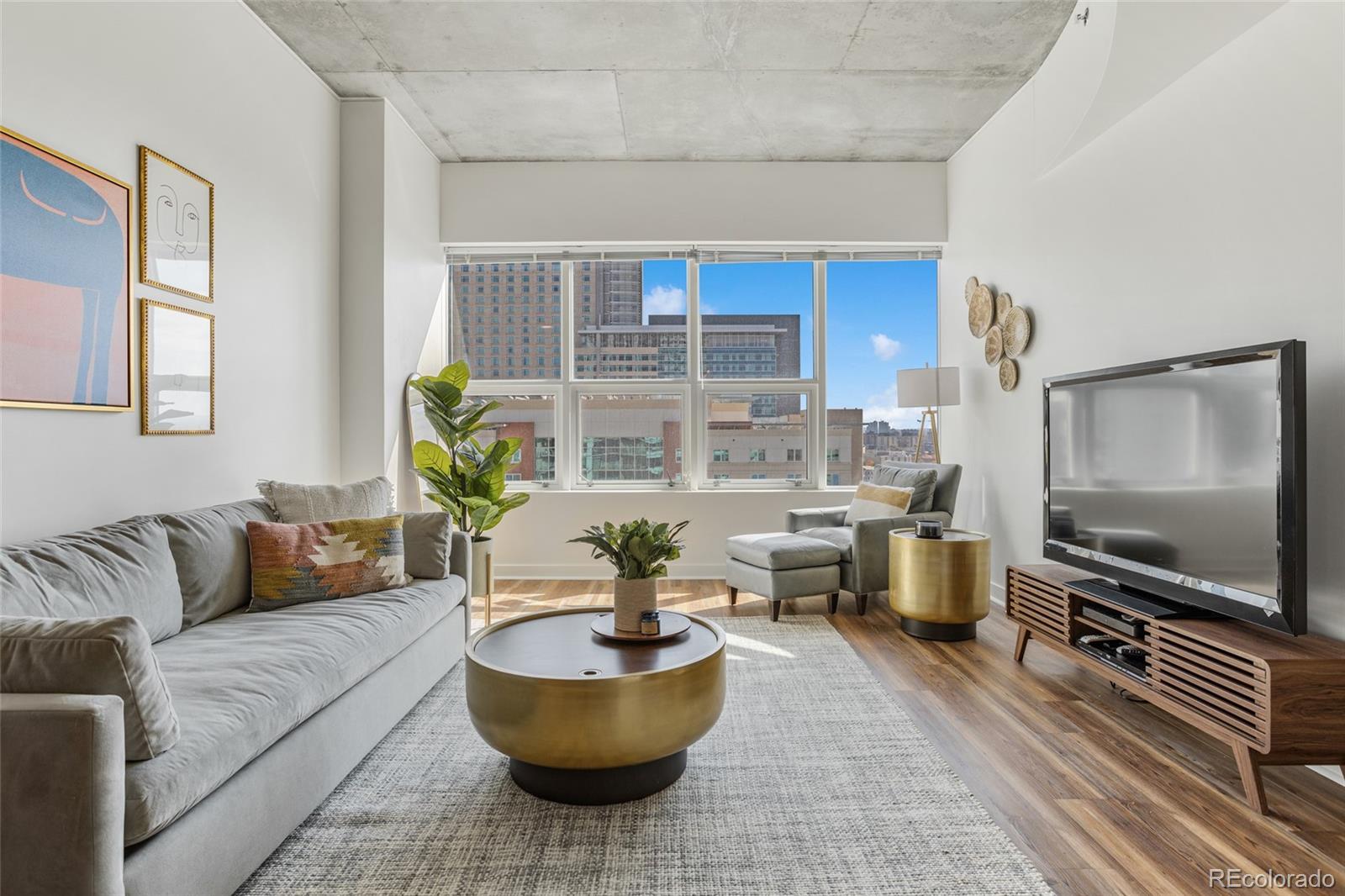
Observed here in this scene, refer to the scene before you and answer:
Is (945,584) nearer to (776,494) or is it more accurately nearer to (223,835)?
(776,494)

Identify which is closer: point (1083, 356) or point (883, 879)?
point (883, 879)

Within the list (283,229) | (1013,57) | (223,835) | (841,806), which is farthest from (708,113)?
(223,835)

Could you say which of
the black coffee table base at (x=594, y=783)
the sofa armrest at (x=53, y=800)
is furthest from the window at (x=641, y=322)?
the sofa armrest at (x=53, y=800)

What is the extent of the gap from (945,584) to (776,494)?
5.93 feet

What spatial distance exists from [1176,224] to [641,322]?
3.40 metres

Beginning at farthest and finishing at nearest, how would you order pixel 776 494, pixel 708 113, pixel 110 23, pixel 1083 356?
pixel 776 494
pixel 708 113
pixel 1083 356
pixel 110 23

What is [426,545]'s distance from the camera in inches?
126

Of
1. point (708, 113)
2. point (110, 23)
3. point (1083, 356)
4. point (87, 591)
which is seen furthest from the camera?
point (708, 113)

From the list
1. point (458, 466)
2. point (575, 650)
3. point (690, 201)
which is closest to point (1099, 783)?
point (575, 650)

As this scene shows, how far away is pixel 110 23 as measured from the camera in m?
2.48

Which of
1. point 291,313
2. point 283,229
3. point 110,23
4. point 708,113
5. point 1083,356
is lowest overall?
point 1083,356

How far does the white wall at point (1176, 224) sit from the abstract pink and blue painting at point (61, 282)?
3.66 m

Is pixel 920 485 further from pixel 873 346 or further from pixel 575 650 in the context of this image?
pixel 575 650

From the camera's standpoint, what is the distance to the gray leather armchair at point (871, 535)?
13.6ft
